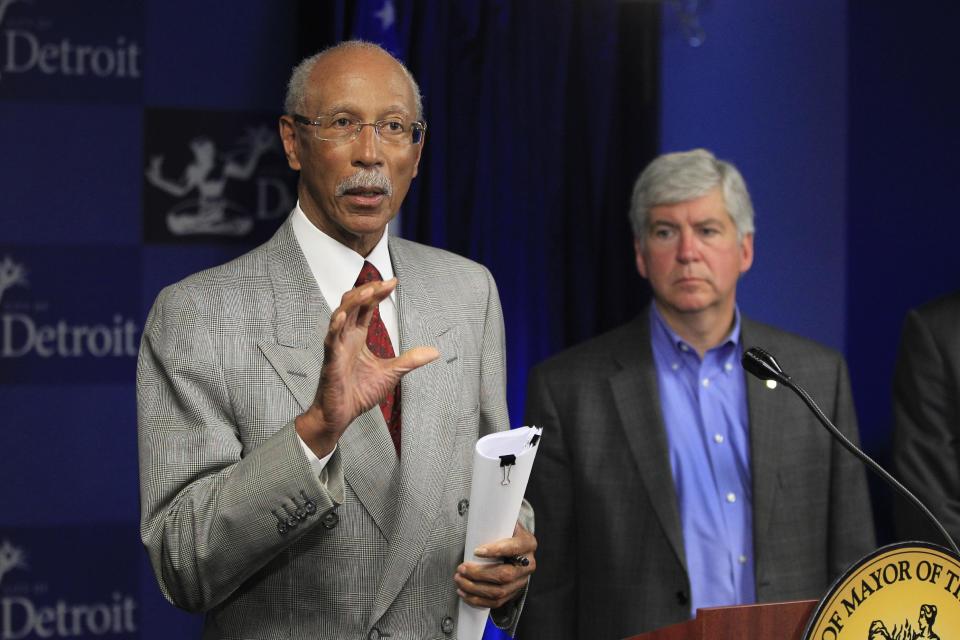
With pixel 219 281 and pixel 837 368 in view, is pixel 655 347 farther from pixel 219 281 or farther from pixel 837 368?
pixel 219 281

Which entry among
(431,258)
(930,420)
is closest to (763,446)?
(930,420)

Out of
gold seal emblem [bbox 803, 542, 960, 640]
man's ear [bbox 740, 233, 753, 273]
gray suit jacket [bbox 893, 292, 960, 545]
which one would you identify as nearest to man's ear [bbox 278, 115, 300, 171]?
gold seal emblem [bbox 803, 542, 960, 640]

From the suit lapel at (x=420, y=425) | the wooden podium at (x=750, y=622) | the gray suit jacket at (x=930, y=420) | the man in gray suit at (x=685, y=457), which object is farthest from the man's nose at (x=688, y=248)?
the wooden podium at (x=750, y=622)

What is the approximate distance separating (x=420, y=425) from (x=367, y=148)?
0.48 m

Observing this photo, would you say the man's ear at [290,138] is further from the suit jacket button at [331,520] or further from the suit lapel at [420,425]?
the suit jacket button at [331,520]

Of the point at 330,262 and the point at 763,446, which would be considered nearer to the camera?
the point at 330,262

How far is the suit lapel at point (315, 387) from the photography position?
2074mm

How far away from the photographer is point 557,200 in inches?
160

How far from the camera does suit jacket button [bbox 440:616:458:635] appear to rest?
216 centimetres

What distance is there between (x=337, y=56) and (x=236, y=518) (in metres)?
0.84

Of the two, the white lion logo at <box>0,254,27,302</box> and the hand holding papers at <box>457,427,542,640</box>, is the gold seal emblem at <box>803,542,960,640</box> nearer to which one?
the hand holding papers at <box>457,427,542,640</box>

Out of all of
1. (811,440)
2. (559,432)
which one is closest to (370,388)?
(559,432)

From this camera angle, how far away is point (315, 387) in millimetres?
2094

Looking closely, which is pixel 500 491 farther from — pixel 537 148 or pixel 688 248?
pixel 537 148
